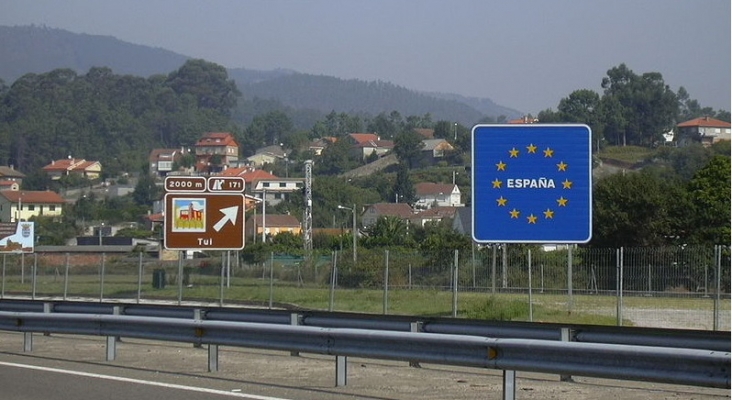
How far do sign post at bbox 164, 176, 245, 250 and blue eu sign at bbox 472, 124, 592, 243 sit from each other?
12.5 meters

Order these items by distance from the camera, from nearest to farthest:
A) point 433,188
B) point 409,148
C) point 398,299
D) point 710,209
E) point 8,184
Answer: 1. point 398,299
2. point 710,209
3. point 433,188
4. point 8,184
5. point 409,148

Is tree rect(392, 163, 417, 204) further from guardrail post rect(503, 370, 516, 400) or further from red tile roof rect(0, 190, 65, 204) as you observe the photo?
guardrail post rect(503, 370, 516, 400)

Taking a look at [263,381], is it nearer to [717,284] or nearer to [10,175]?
[717,284]

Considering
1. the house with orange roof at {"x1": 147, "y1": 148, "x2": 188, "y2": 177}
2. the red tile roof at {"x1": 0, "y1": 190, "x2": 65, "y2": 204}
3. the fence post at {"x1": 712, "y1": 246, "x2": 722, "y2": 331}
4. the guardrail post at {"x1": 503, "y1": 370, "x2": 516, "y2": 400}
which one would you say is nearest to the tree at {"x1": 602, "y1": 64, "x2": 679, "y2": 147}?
the house with orange roof at {"x1": 147, "y1": 148, "x2": 188, "y2": 177}

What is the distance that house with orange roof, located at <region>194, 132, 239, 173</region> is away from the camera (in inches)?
6914

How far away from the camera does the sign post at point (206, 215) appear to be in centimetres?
2702

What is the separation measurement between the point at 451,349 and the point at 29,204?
95401 mm

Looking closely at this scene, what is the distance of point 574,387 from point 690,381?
3.41m

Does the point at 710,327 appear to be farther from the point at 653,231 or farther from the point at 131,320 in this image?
the point at 653,231

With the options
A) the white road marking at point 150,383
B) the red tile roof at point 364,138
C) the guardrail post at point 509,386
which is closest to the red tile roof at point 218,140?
the red tile roof at point 364,138

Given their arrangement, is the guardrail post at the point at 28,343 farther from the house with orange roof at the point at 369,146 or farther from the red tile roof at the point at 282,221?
the house with orange roof at the point at 369,146

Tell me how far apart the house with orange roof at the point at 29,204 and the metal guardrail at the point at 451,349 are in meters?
73.2

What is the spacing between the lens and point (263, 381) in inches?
559

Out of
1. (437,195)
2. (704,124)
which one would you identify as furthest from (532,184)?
(704,124)
